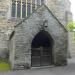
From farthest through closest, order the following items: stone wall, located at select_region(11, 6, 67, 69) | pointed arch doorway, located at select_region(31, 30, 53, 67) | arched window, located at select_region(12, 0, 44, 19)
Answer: arched window, located at select_region(12, 0, 44, 19) < pointed arch doorway, located at select_region(31, 30, 53, 67) < stone wall, located at select_region(11, 6, 67, 69)

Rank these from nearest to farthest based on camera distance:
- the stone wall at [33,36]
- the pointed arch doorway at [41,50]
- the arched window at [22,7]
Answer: the stone wall at [33,36], the pointed arch doorway at [41,50], the arched window at [22,7]

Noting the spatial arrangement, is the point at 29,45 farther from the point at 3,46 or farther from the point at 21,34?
the point at 3,46

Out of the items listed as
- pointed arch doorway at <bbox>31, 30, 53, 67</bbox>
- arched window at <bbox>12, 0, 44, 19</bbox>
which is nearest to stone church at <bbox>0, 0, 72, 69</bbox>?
pointed arch doorway at <bbox>31, 30, 53, 67</bbox>

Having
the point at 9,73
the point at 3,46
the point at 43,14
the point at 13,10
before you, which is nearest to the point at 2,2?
the point at 13,10

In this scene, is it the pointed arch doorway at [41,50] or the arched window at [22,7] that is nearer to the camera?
the pointed arch doorway at [41,50]

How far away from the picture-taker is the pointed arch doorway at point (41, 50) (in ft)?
53.1

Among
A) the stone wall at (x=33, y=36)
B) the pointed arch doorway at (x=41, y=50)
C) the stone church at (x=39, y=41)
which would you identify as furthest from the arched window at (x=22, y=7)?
the stone wall at (x=33, y=36)

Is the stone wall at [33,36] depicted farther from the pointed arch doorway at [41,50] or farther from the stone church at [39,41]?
the pointed arch doorway at [41,50]

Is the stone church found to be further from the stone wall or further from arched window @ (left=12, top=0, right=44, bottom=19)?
arched window @ (left=12, top=0, right=44, bottom=19)

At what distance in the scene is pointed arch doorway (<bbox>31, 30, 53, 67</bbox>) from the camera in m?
16.2

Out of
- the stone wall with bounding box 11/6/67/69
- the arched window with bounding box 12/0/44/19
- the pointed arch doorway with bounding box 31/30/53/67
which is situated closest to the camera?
the stone wall with bounding box 11/6/67/69

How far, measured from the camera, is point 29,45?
15.6 metres

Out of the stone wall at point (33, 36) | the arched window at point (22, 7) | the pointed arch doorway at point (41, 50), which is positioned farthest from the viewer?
the arched window at point (22, 7)

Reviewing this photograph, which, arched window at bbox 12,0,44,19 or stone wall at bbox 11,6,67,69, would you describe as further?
arched window at bbox 12,0,44,19
